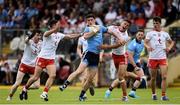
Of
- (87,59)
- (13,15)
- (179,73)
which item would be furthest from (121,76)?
(13,15)

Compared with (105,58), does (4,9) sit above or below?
above

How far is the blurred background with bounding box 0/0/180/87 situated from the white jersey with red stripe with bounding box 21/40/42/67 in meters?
11.1

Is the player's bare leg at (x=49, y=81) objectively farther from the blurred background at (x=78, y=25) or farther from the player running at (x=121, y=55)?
the blurred background at (x=78, y=25)

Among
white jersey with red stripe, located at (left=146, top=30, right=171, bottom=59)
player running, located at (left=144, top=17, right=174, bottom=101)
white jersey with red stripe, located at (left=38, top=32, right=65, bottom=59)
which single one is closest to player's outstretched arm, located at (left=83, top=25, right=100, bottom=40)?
white jersey with red stripe, located at (left=38, top=32, right=65, bottom=59)

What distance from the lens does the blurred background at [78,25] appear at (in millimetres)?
36406

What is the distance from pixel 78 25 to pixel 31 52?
1341 centimetres

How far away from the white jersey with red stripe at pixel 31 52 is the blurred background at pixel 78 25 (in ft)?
36.3

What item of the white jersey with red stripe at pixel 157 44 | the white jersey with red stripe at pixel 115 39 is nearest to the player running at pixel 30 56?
the white jersey with red stripe at pixel 115 39

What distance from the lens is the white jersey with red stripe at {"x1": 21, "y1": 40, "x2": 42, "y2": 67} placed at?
81.7ft

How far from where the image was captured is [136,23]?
3750cm

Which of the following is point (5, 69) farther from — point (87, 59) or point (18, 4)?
point (87, 59)

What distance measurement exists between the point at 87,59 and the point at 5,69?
1582 centimetres

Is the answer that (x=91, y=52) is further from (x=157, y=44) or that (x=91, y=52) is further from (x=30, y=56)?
(x=157, y=44)

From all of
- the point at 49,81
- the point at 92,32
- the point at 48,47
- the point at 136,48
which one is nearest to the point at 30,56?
the point at 48,47
